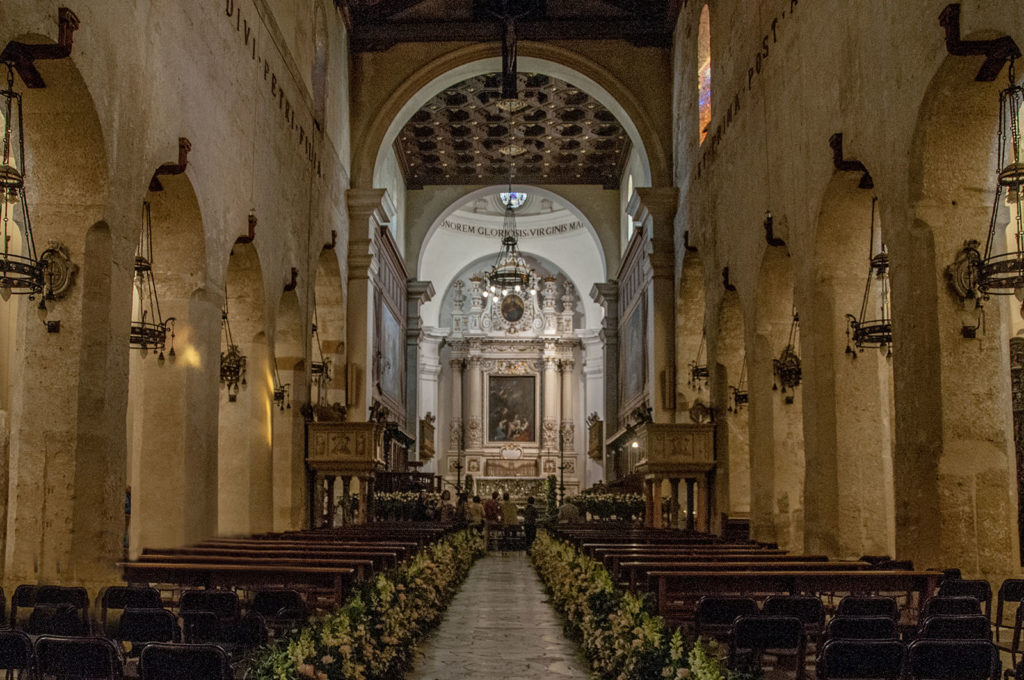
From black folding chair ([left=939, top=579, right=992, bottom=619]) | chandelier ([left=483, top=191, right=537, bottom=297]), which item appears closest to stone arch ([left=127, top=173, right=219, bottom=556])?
black folding chair ([left=939, top=579, right=992, bottom=619])

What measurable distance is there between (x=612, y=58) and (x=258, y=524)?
12.7 m

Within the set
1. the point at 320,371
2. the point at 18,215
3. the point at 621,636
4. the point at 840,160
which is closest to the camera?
the point at 621,636

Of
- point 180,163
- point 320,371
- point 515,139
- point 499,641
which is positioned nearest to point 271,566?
point 499,641

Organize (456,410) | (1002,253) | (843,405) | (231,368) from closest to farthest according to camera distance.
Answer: (1002,253)
(843,405)
(231,368)
(456,410)

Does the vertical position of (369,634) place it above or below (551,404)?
below

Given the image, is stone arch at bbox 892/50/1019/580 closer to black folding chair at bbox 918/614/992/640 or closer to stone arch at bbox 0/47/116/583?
black folding chair at bbox 918/614/992/640

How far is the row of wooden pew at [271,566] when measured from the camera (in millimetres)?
8094

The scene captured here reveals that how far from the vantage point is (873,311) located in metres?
12.7

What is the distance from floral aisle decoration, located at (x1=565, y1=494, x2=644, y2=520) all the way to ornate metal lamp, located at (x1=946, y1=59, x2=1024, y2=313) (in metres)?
15.9

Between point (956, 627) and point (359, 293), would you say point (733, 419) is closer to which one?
point (359, 293)

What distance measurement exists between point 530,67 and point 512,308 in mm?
18001

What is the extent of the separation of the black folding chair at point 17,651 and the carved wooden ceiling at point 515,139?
71.8 feet

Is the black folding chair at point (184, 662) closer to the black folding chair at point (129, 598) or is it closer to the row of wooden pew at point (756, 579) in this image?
the black folding chair at point (129, 598)

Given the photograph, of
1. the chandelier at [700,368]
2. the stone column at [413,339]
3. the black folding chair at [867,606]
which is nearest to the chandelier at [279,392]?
the chandelier at [700,368]
